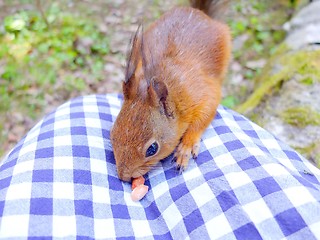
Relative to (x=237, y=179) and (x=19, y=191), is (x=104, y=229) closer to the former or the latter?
(x=19, y=191)

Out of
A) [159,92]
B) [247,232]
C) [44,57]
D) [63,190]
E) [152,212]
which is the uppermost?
[159,92]

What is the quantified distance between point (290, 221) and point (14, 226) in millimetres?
982

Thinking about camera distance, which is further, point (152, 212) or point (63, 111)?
point (63, 111)

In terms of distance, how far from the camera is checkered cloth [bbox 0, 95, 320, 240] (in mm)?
1425

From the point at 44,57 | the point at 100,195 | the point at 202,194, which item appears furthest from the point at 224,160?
the point at 44,57

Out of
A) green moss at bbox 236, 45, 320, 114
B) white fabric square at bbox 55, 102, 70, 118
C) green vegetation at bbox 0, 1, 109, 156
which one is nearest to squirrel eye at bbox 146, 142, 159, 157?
white fabric square at bbox 55, 102, 70, 118

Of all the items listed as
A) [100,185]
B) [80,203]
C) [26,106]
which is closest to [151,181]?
[100,185]

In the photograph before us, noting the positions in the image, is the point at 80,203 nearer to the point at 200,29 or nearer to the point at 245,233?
the point at 245,233

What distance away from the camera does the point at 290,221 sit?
4.53ft

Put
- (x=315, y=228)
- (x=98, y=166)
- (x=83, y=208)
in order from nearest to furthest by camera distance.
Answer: (x=315, y=228), (x=83, y=208), (x=98, y=166)

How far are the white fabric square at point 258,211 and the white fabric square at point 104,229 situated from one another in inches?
20.8

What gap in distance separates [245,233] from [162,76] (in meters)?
0.91

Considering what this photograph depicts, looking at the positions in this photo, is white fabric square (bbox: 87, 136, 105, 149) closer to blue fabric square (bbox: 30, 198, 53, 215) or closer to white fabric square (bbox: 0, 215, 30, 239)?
blue fabric square (bbox: 30, 198, 53, 215)

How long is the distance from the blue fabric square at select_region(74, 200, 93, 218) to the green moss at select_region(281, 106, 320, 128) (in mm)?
1289
